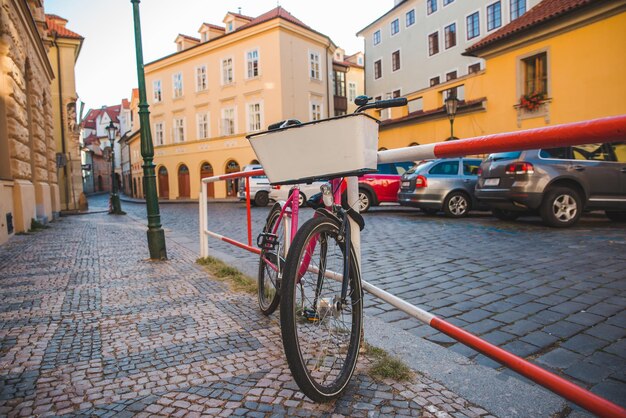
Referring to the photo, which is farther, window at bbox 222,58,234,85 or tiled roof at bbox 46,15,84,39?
window at bbox 222,58,234,85

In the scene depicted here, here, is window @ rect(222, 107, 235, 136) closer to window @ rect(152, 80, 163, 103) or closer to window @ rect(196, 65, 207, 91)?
window @ rect(196, 65, 207, 91)

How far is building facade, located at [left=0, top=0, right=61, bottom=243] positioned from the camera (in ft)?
30.4

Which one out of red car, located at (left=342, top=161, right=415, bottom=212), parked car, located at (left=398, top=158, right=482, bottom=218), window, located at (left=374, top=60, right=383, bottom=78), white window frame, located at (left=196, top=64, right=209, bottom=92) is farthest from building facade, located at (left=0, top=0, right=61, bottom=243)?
window, located at (left=374, top=60, right=383, bottom=78)

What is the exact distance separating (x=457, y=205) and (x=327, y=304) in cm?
1000

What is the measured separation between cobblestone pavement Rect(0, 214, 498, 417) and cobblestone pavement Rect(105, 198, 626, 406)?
0.91 meters

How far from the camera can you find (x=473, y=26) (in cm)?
3011

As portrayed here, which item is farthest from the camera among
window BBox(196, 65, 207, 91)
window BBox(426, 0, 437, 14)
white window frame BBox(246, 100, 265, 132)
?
window BBox(196, 65, 207, 91)

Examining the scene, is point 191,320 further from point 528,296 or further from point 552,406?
point 528,296

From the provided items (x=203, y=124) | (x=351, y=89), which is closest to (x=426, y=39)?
(x=351, y=89)

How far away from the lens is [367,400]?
218 centimetres

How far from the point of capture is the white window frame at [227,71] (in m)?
34.0

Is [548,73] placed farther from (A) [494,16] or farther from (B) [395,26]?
(B) [395,26]

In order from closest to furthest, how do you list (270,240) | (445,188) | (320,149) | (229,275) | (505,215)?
(320,149)
(270,240)
(229,275)
(505,215)
(445,188)

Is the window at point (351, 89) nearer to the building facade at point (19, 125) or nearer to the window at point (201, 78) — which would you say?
the window at point (201, 78)
